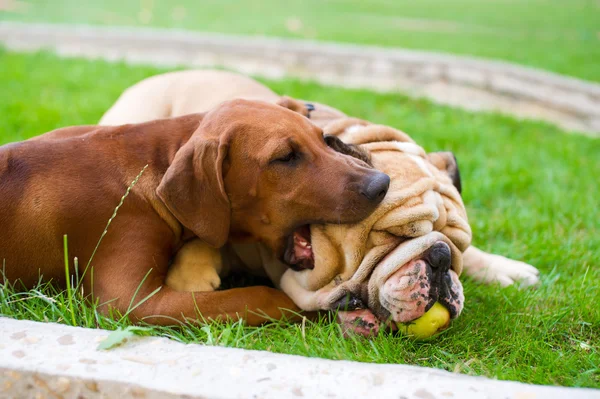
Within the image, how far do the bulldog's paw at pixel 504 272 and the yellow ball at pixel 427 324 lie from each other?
88 centimetres

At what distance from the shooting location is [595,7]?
73.7 ft

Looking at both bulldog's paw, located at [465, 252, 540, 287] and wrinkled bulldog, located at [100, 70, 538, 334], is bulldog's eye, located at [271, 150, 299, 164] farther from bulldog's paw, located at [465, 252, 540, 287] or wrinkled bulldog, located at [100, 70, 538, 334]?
bulldog's paw, located at [465, 252, 540, 287]

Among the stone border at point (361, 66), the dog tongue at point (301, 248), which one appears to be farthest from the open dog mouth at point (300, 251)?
the stone border at point (361, 66)

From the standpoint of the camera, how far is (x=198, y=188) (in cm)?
330

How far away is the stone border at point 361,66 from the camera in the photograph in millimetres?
9156

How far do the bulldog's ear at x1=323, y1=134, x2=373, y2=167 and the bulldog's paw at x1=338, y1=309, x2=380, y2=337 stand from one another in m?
0.76

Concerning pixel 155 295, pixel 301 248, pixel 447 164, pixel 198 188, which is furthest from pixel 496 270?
pixel 155 295

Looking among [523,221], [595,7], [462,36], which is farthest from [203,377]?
[595,7]

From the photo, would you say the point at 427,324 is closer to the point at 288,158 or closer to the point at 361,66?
the point at 288,158

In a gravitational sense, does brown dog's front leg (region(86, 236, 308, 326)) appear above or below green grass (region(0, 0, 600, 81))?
above

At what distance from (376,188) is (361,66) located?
704 cm

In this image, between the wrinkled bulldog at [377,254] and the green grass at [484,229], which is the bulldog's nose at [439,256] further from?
the green grass at [484,229]

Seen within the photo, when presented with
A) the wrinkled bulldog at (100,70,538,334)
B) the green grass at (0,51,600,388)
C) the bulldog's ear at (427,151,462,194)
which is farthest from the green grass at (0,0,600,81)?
the wrinkled bulldog at (100,70,538,334)

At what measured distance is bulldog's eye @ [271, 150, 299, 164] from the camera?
3309 millimetres
